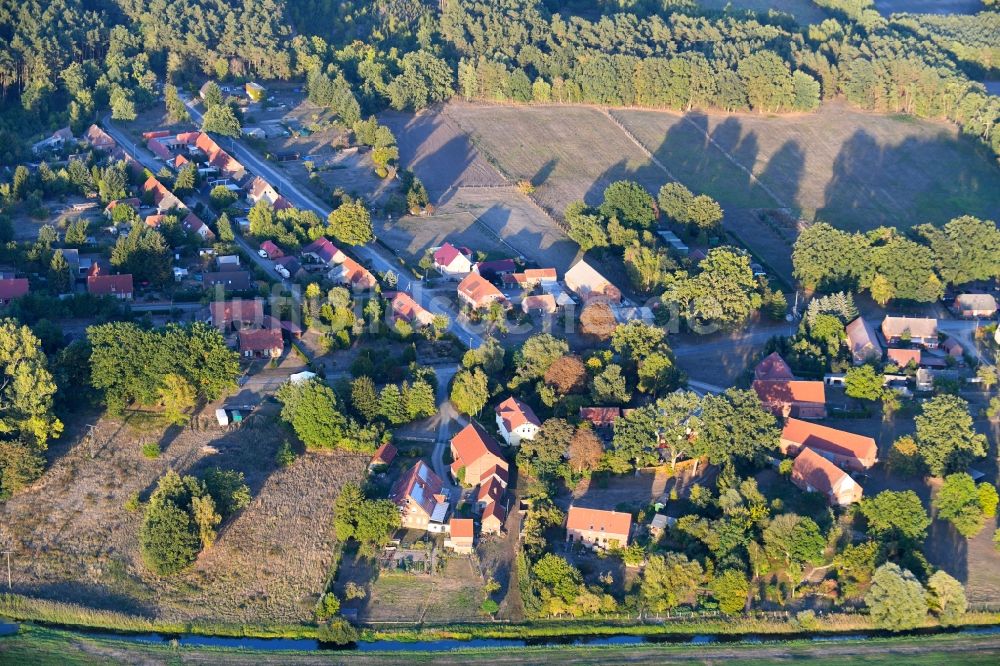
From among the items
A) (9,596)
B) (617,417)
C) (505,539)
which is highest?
(617,417)

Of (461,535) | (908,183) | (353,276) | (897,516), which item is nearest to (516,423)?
(461,535)

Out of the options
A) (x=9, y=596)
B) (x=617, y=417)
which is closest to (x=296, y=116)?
(x=617, y=417)

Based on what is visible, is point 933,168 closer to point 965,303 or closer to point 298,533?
point 965,303

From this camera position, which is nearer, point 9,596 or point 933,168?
point 9,596

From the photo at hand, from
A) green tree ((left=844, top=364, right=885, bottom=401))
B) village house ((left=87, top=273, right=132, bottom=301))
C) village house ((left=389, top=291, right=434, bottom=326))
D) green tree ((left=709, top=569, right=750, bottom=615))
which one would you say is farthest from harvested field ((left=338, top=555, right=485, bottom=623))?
village house ((left=87, top=273, right=132, bottom=301))

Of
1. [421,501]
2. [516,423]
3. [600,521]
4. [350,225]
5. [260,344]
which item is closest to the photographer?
[600,521]

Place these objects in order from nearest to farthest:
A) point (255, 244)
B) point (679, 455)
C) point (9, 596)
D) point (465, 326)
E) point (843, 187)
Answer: point (9, 596), point (679, 455), point (465, 326), point (255, 244), point (843, 187)

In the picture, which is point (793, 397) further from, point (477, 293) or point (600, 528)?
point (477, 293)

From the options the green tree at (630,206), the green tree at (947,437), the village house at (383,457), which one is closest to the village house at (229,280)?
the village house at (383,457)

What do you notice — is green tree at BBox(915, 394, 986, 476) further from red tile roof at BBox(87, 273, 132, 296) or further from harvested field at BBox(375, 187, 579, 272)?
red tile roof at BBox(87, 273, 132, 296)
